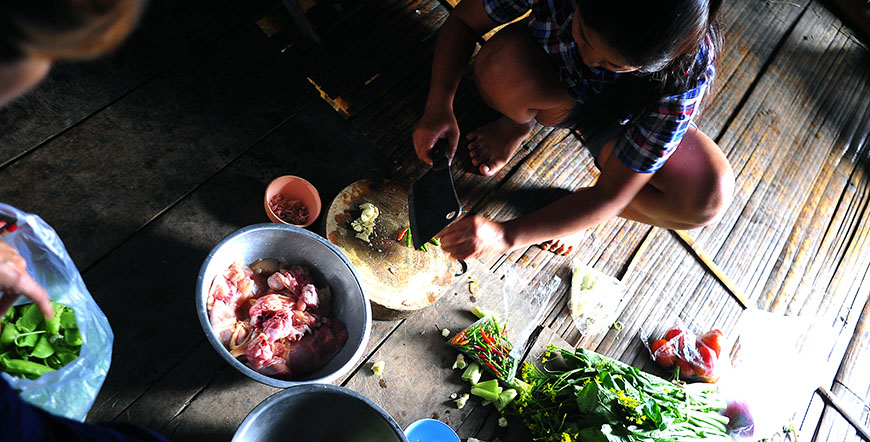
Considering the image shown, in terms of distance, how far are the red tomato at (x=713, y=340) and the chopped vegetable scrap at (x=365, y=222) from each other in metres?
1.42

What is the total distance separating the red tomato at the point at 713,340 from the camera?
7.20 ft

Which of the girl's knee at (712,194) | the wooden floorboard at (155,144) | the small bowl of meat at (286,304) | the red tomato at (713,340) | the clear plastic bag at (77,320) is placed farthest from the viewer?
the red tomato at (713,340)

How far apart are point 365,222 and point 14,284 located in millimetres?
1009

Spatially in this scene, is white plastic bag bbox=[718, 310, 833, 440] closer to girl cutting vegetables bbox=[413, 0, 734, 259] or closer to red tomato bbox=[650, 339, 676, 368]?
red tomato bbox=[650, 339, 676, 368]

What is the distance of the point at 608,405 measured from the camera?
180cm

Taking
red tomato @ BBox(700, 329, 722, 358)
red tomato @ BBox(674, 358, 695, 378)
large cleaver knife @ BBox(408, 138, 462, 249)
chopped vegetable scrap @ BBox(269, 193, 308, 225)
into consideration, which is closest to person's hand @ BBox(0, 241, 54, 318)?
chopped vegetable scrap @ BBox(269, 193, 308, 225)

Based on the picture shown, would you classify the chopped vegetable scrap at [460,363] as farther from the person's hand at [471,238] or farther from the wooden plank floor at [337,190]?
the person's hand at [471,238]

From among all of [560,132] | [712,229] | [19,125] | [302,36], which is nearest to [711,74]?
[560,132]

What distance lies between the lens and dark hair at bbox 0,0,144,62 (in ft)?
1.85

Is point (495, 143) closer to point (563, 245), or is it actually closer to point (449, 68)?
point (449, 68)

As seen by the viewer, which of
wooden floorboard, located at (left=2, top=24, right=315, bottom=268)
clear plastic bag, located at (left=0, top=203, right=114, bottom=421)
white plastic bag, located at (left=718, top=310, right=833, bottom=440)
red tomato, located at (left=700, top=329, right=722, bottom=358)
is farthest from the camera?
red tomato, located at (left=700, top=329, right=722, bottom=358)

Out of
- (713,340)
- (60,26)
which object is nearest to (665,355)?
(713,340)

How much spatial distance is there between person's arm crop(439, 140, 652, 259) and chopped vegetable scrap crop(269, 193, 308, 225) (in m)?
0.46

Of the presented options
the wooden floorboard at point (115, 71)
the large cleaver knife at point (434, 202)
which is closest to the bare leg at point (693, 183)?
the large cleaver knife at point (434, 202)
